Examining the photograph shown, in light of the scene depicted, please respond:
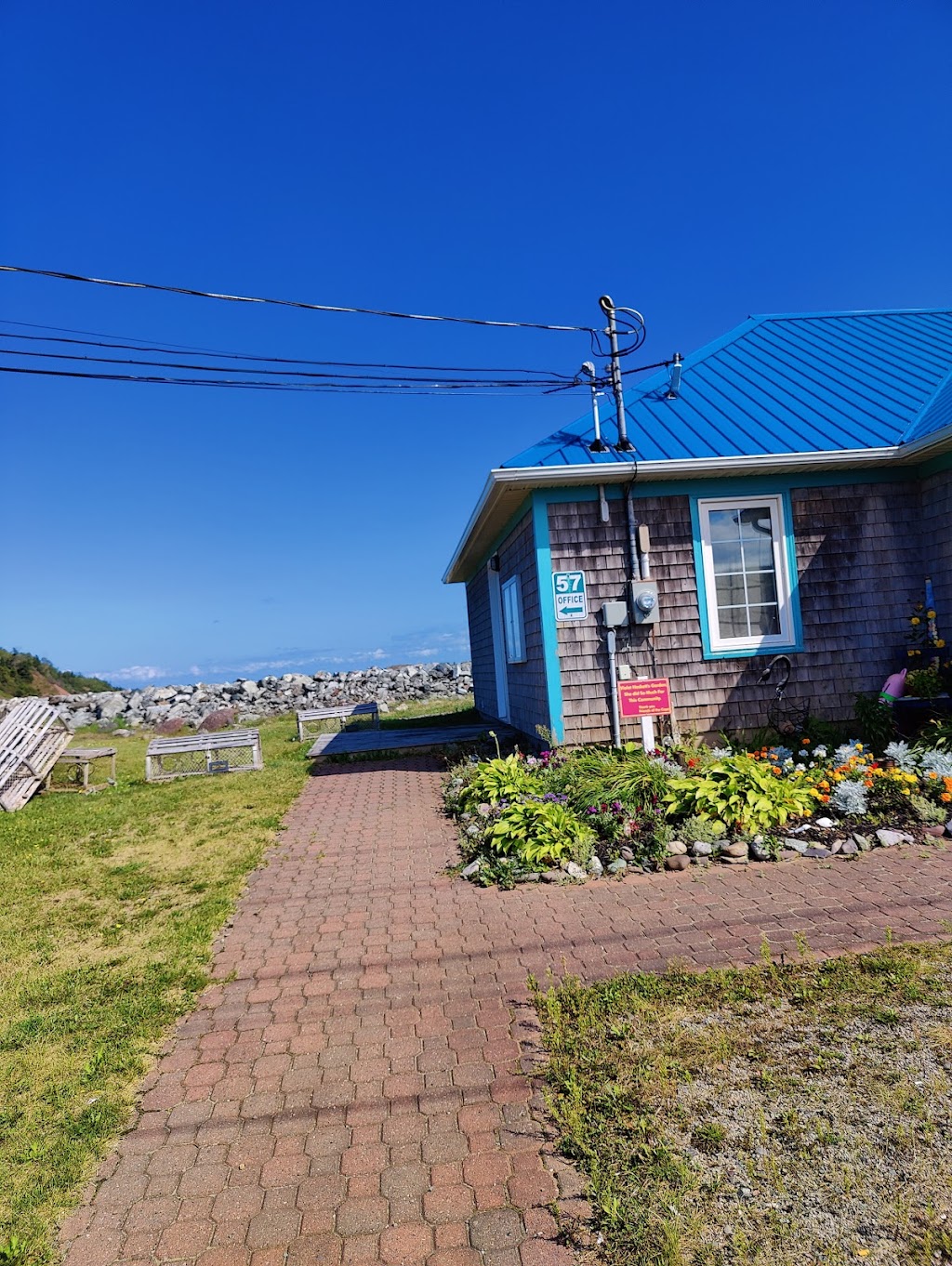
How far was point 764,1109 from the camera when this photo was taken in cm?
265

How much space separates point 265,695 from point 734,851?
24.2 metres

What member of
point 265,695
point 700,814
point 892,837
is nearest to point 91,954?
point 700,814

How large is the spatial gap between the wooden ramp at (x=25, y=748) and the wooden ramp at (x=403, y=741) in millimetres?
4023

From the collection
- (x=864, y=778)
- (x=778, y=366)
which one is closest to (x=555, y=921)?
(x=864, y=778)

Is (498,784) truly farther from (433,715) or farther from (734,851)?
(433,715)

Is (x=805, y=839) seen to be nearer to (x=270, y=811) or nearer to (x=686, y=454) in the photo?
(x=686, y=454)

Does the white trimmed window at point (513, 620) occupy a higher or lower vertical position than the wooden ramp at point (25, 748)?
higher

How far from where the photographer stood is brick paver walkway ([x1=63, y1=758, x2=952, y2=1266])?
2.33 metres

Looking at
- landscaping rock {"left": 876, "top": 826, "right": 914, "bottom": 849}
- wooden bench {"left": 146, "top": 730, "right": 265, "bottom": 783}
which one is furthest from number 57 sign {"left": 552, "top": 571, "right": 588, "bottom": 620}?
wooden bench {"left": 146, "top": 730, "right": 265, "bottom": 783}

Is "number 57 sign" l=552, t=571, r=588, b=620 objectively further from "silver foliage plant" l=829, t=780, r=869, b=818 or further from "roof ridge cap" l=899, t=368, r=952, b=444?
"roof ridge cap" l=899, t=368, r=952, b=444

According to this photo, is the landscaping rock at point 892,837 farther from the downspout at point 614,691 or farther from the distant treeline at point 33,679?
the distant treeline at point 33,679

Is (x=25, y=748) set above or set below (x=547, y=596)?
below

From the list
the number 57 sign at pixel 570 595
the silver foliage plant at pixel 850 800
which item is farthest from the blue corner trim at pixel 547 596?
the silver foliage plant at pixel 850 800

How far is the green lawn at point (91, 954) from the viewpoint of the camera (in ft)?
9.09
